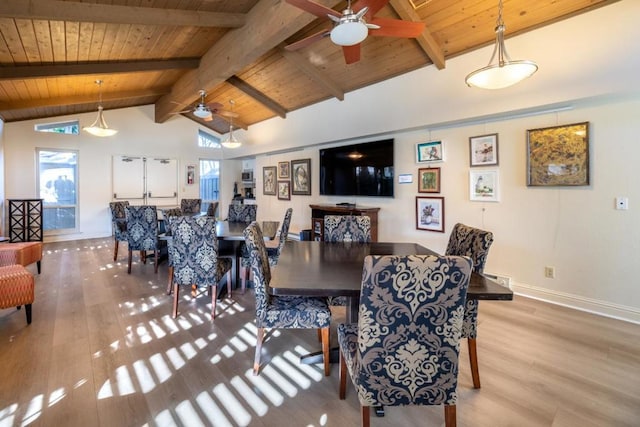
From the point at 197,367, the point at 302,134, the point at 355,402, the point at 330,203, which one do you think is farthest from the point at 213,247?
the point at 302,134

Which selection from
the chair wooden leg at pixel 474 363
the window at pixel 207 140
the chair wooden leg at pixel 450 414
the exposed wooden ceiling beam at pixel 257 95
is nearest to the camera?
the chair wooden leg at pixel 450 414

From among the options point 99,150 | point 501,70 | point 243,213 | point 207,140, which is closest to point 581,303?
point 501,70

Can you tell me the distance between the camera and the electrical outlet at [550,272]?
11.0 ft

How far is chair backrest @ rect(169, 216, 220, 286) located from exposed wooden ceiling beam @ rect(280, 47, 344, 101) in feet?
9.97

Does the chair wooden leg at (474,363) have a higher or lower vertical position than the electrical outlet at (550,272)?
lower

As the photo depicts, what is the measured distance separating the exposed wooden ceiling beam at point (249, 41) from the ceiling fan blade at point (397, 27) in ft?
1.88

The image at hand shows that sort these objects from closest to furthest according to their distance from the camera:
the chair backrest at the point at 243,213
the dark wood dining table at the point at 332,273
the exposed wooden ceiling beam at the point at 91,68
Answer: the dark wood dining table at the point at 332,273, the exposed wooden ceiling beam at the point at 91,68, the chair backrest at the point at 243,213

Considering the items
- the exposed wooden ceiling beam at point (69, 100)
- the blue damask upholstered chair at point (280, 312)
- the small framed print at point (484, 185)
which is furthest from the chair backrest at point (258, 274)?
the exposed wooden ceiling beam at point (69, 100)

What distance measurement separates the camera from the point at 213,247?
2.89 metres

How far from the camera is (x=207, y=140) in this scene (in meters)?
9.26

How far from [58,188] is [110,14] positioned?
5660 millimetres

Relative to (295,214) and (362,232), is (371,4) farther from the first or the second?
(295,214)

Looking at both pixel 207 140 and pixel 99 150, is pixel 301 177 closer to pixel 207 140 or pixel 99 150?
pixel 207 140

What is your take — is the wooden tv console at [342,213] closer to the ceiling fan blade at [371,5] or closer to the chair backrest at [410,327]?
the ceiling fan blade at [371,5]
